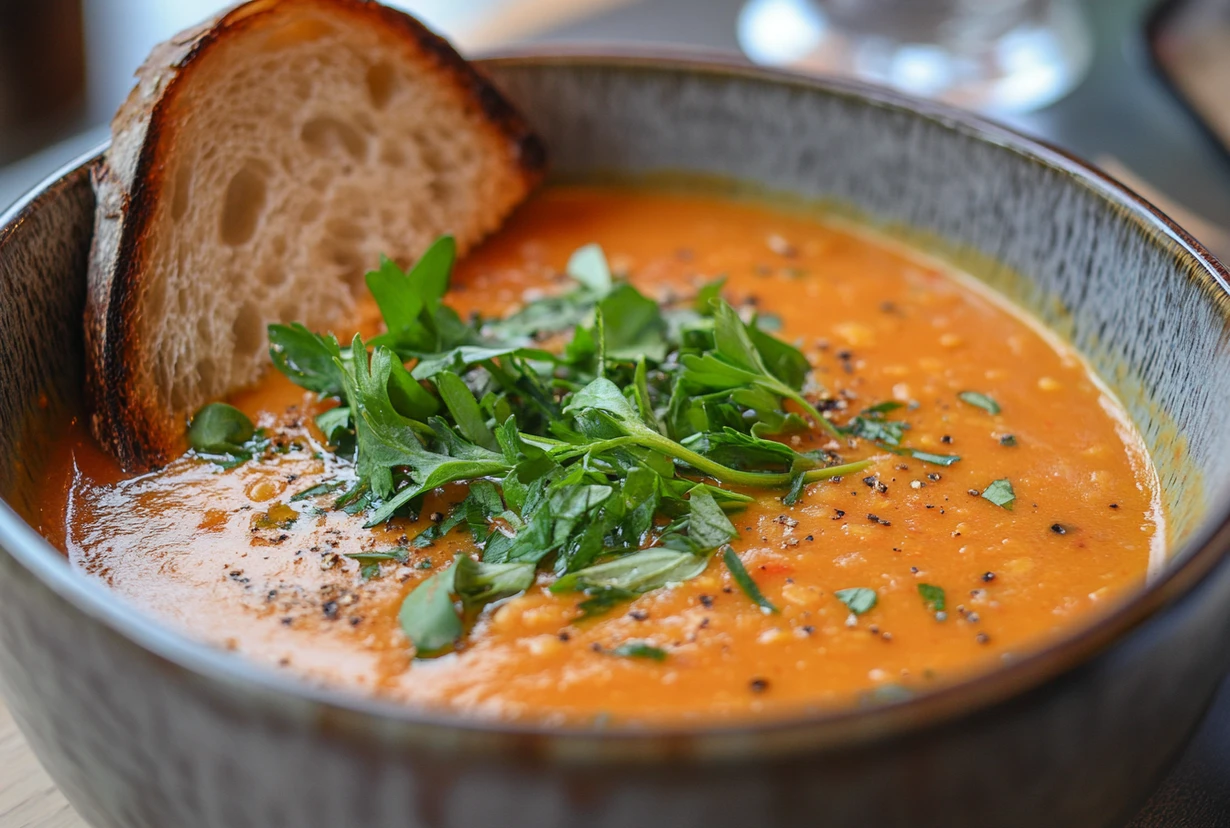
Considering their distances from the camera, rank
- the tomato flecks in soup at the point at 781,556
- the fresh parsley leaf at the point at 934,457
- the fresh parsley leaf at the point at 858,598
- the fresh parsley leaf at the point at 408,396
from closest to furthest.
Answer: the tomato flecks in soup at the point at 781,556 < the fresh parsley leaf at the point at 858,598 < the fresh parsley leaf at the point at 408,396 < the fresh parsley leaf at the point at 934,457

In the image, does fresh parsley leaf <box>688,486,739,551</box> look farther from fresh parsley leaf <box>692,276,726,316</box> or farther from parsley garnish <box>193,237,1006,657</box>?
fresh parsley leaf <box>692,276,726,316</box>

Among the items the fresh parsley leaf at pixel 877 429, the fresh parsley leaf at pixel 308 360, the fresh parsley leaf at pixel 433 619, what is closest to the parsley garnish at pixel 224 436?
the fresh parsley leaf at pixel 308 360

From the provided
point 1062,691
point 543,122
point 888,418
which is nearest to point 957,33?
point 543,122

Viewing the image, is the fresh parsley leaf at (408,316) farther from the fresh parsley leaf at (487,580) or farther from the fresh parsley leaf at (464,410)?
the fresh parsley leaf at (487,580)

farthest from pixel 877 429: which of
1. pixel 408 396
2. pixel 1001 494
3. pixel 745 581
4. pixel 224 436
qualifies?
pixel 224 436

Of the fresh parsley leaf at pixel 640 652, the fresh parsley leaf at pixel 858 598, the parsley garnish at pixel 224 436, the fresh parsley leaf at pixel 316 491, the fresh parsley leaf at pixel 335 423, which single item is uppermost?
the fresh parsley leaf at pixel 335 423

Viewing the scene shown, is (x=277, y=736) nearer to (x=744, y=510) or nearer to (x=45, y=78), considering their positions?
(x=744, y=510)
